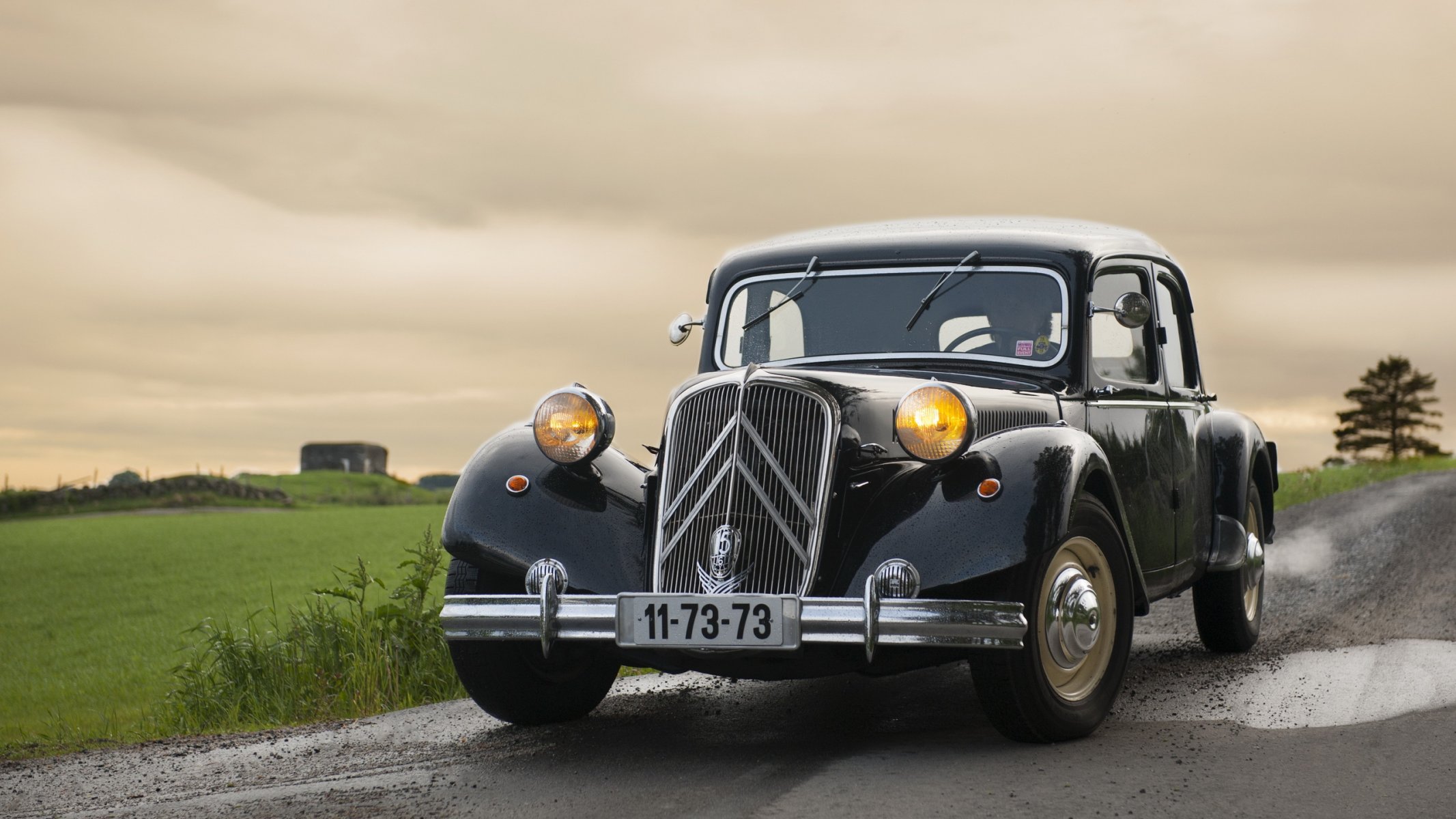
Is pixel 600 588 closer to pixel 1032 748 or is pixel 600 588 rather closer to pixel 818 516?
pixel 818 516

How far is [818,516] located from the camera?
5.02 meters

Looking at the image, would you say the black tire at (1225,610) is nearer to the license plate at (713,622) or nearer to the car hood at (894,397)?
the car hood at (894,397)

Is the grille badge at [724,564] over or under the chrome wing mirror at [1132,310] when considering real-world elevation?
under

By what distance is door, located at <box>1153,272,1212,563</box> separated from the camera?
284 inches

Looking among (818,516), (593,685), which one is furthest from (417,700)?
(818,516)

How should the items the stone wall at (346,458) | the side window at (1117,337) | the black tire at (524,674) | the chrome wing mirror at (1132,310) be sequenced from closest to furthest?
the black tire at (524,674) < the chrome wing mirror at (1132,310) < the side window at (1117,337) < the stone wall at (346,458)

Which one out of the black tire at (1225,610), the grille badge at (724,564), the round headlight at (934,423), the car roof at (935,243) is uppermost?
the car roof at (935,243)

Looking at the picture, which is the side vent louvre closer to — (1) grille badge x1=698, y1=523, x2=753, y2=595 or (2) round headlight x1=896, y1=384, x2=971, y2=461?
(2) round headlight x1=896, y1=384, x2=971, y2=461

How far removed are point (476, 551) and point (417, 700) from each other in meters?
2.60

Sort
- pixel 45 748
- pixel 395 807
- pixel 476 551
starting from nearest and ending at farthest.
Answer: pixel 395 807
pixel 476 551
pixel 45 748

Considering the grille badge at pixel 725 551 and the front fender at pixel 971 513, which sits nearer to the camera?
the front fender at pixel 971 513

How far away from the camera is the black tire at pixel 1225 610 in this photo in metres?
8.10

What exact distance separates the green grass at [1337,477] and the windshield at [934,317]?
13.1 m

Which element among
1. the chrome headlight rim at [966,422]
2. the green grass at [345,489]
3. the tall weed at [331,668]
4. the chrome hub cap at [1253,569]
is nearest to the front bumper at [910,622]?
the chrome headlight rim at [966,422]
